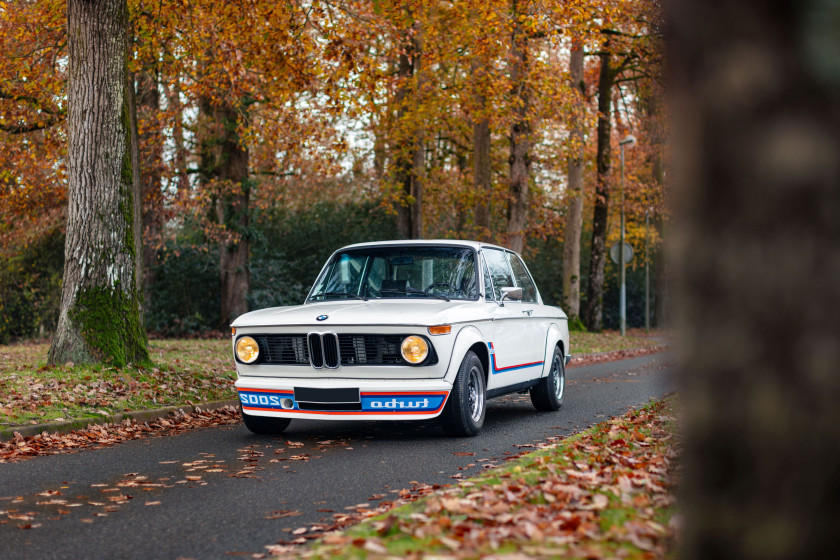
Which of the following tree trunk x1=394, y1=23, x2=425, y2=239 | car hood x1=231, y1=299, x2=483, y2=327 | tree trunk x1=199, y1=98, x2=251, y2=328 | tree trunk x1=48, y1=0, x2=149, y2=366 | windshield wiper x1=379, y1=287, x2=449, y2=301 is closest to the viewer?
car hood x1=231, y1=299, x2=483, y2=327

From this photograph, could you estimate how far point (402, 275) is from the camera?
9.50 metres

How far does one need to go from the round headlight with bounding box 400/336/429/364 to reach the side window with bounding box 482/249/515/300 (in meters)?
1.87

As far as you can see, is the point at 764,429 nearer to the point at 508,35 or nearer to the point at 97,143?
the point at 97,143

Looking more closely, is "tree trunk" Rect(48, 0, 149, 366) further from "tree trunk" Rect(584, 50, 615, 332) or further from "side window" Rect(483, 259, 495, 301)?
"tree trunk" Rect(584, 50, 615, 332)

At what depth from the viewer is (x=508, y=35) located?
19.7 metres

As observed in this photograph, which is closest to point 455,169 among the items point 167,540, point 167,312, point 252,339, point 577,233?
point 577,233

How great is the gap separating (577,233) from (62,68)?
1764cm

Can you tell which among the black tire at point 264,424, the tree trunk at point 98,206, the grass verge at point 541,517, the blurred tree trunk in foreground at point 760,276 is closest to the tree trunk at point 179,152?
the tree trunk at point 98,206

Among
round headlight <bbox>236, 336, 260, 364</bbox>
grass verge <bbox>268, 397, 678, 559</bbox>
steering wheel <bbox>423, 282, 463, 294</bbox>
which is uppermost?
steering wheel <bbox>423, 282, 463, 294</bbox>

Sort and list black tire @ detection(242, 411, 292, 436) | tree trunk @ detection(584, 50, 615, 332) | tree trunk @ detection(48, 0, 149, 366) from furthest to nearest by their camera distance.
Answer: tree trunk @ detection(584, 50, 615, 332) < tree trunk @ detection(48, 0, 149, 366) < black tire @ detection(242, 411, 292, 436)

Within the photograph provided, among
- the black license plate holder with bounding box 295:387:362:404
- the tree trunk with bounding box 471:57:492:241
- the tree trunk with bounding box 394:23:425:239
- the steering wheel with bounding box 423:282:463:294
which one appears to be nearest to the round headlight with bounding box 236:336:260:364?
the black license plate holder with bounding box 295:387:362:404

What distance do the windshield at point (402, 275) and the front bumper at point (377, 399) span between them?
1466 mm

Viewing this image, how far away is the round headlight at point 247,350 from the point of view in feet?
28.2

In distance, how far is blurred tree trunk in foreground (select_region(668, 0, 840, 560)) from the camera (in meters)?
2.25
